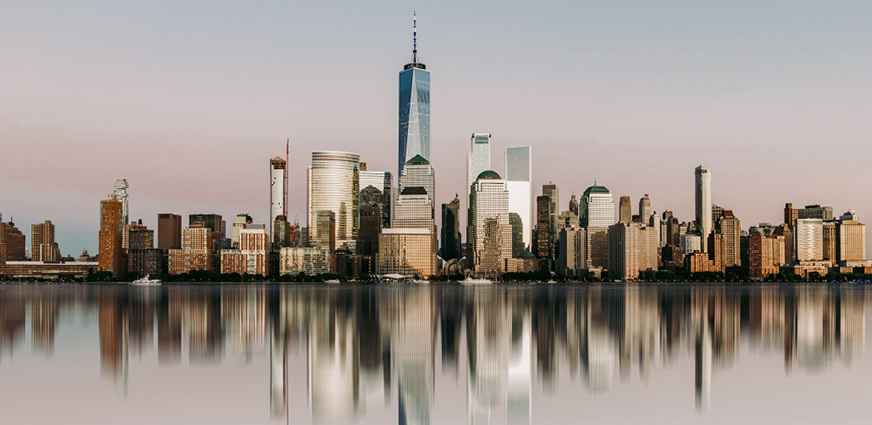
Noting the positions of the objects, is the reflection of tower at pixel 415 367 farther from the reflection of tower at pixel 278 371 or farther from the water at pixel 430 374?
the reflection of tower at pixel 278 371

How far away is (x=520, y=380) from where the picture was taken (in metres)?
34.4

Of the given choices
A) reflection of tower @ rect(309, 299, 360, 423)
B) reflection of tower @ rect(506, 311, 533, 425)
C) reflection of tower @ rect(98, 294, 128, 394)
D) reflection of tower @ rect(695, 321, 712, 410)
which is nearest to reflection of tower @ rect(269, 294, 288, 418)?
reflection of tower @ rect(309, 299, 360, 423)

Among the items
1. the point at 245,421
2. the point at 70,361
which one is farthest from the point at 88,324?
the point at 245,421

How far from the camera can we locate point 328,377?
3497 cm

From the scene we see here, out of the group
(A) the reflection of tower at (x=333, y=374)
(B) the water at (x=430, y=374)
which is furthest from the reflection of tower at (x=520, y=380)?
(A) the reflection of tower at (x=333, y=374)

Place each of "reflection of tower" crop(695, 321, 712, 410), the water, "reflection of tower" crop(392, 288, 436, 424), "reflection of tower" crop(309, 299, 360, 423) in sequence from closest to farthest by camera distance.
Answer: 1. the water
2. "reflection of tower" crop(309, 299, 360, 423)
3. "reflection of tower" crop(392, 288, 436, 424)
4. "reflection of tower" crop(695, 321, 712, 410)

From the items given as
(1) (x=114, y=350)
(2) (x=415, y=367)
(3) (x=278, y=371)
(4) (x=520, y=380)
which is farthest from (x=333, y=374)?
(1) (x=114, y=350)

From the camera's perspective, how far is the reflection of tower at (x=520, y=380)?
90.7ft

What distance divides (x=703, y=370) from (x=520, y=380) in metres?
9.68

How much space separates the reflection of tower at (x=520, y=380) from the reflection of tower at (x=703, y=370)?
→ 6.47 meters

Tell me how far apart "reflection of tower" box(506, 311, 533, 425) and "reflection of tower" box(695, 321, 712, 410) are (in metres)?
6.47

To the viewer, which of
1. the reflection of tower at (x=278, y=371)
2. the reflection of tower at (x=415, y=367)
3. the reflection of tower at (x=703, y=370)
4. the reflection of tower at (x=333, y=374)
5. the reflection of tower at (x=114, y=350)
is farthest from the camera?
the reflection of tower at (x=114, y=350)

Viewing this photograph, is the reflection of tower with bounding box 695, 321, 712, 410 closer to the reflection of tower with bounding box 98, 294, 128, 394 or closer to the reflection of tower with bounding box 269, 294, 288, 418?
the reflection of tower with bounding box 269, 294, 288, 418

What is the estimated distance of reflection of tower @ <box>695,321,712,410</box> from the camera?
29959mm
